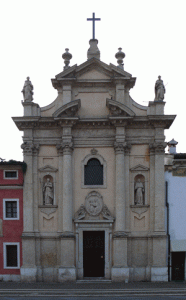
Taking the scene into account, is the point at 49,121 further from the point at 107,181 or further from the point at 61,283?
the point at 61,283

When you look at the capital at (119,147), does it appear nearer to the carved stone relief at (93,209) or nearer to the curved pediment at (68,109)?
the carved stone relief at (93,209)

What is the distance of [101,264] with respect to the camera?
29219 millimetres

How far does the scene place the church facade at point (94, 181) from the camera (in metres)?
28.9

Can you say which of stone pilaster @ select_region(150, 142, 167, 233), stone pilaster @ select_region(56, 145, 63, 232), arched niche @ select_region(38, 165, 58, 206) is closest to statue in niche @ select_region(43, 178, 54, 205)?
arched niche @ select_region(38, 165, 58, 206)

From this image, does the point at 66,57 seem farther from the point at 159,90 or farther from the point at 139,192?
the point at 139,192

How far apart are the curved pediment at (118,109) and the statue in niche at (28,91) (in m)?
4.94

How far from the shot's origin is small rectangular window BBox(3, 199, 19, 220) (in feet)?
97.5

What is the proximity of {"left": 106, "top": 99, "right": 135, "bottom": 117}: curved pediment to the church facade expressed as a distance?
0.20ft

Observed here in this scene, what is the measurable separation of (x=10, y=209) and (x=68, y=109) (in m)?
7.21

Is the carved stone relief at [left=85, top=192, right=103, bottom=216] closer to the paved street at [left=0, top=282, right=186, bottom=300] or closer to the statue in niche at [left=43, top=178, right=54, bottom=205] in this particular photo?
the statue in niche at [left=43, top=178, right=54, bottom=205]

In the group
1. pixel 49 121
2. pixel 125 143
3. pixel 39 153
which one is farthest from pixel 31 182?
pixel 125 143

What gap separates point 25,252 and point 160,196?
8.84 m

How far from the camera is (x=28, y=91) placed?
1185 inches

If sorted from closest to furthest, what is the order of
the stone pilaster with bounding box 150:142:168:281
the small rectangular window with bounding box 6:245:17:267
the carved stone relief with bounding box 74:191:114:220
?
the stone pilaster with bounding box 150:142:168:281 < the carved stone relief with bounding box 74:191:114:220 < the small rectangular window with bounding box 6:245:17:267
